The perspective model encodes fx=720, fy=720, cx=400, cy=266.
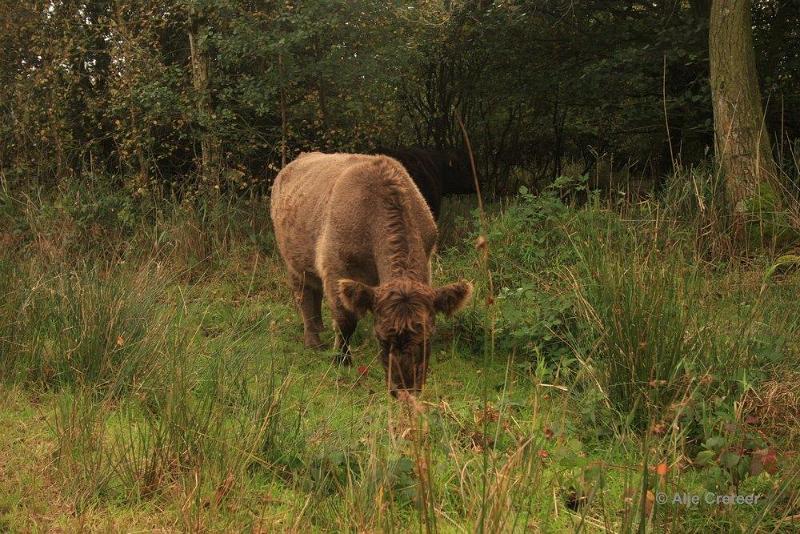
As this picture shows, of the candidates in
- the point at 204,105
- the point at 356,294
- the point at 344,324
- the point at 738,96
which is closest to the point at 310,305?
the point at 344,324

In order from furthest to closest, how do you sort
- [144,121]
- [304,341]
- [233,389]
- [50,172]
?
1. [50,172]
2. [144,121]
3. [304,341]
4. [233,389]

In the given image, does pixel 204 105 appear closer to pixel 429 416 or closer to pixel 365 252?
pixel 365 252

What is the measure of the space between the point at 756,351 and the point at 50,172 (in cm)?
987

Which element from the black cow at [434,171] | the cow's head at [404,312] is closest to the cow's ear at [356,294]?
the cow's head at [404,312]

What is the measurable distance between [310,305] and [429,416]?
11.9 feet

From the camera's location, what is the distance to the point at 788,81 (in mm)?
10375

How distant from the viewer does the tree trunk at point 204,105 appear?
928 cm

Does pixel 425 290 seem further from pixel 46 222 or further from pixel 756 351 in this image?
pixel 46 222

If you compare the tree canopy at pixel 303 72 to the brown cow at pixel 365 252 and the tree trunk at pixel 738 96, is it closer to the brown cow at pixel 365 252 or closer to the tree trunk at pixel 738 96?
the tree trunk at pixel 738 96

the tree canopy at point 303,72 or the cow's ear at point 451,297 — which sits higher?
the tree canopy at point 303,72

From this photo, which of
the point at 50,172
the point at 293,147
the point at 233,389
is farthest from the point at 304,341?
the point at 50,172

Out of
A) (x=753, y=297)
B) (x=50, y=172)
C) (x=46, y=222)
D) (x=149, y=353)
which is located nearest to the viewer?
(x=149, y=353)

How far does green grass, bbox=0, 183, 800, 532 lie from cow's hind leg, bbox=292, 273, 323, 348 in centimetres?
47

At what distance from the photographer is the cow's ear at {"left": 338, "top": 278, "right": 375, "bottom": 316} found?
4695 mm
